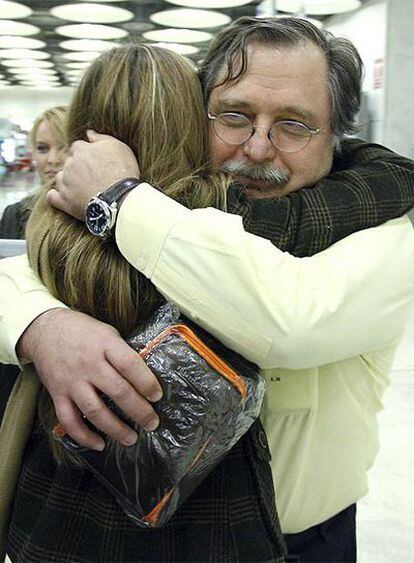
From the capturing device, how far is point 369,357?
Answer: 3.62 ft

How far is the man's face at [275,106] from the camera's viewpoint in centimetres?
114

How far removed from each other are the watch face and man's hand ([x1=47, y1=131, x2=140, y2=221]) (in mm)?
35

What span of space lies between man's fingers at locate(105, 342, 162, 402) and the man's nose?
47 centimetres

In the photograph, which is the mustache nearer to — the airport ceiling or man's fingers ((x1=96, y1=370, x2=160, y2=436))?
man's fingers ((x1=96, y1=370, x2=160, y2=436))

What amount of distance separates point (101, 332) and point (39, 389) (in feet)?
0.80

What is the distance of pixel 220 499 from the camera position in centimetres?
93

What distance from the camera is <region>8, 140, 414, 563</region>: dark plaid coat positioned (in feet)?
2.99

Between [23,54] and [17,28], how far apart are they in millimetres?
1061

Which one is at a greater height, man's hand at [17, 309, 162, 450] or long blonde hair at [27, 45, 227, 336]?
long blonde hair at [27, 45, 227, 336]

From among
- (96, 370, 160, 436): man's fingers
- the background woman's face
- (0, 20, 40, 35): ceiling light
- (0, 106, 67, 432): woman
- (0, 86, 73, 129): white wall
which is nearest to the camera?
(96, 370, 160, 436): man's fingers

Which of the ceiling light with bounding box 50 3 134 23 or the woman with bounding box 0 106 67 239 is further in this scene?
the ceiling light with bounding box 50 3 134 23

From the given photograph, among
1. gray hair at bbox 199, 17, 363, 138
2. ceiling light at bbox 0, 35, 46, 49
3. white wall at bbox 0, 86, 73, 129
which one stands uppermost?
gray hair at bbox 199, 17, 363, 138

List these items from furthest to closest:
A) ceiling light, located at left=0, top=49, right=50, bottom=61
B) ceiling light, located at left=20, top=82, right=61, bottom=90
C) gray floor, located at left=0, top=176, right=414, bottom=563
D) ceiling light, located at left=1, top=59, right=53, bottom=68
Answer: ceiling light, located at left=20, top=82, right=61, bottom=90, ceiling light, located at left=1, top=59, right=53, bottom=68, ceiling light, located at left=0, top=49, right=50, bottom=61, gray floor, located at left=0, top=176, right=414, bottom=563

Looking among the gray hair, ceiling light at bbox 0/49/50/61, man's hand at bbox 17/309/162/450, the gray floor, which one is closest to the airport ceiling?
ceiling light at bbox 0/49/50/61
